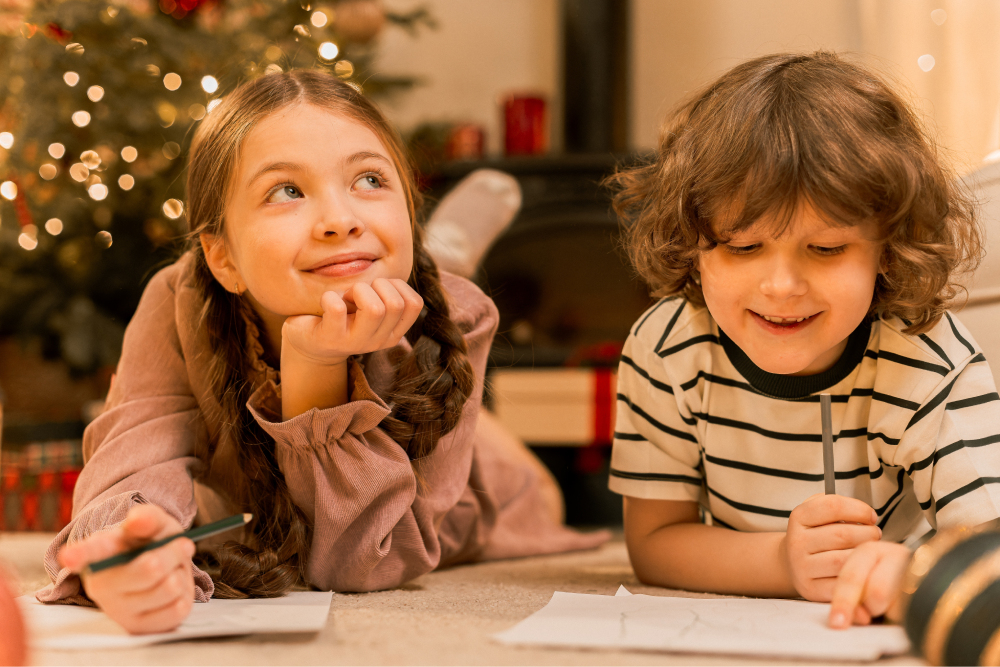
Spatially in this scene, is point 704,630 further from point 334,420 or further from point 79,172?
point 79,172

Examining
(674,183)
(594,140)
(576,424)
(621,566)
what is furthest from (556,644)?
(594,140)

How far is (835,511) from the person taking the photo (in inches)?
25.3

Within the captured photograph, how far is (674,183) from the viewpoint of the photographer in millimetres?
753

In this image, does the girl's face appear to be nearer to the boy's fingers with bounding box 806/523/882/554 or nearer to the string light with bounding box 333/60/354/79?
the boy's fingers with bounding box 806/523/882/554

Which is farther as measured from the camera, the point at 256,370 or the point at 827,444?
the point at 256,370

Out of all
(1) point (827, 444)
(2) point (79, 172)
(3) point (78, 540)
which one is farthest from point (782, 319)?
(2) point (79, 172)

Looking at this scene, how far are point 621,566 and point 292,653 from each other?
60 cm

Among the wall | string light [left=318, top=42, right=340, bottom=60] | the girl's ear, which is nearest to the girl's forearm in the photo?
the girl's ear

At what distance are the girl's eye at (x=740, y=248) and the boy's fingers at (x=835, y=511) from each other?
7.8 inches

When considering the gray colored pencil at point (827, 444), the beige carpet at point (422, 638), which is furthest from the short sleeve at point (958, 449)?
the beige carpet at point (422, 638)

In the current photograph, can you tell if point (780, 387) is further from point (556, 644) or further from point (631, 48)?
point (631, 48)

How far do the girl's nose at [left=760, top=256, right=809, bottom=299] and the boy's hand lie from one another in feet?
0.51

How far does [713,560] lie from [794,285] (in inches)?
10.2

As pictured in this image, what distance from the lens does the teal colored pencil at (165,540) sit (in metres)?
0.52
